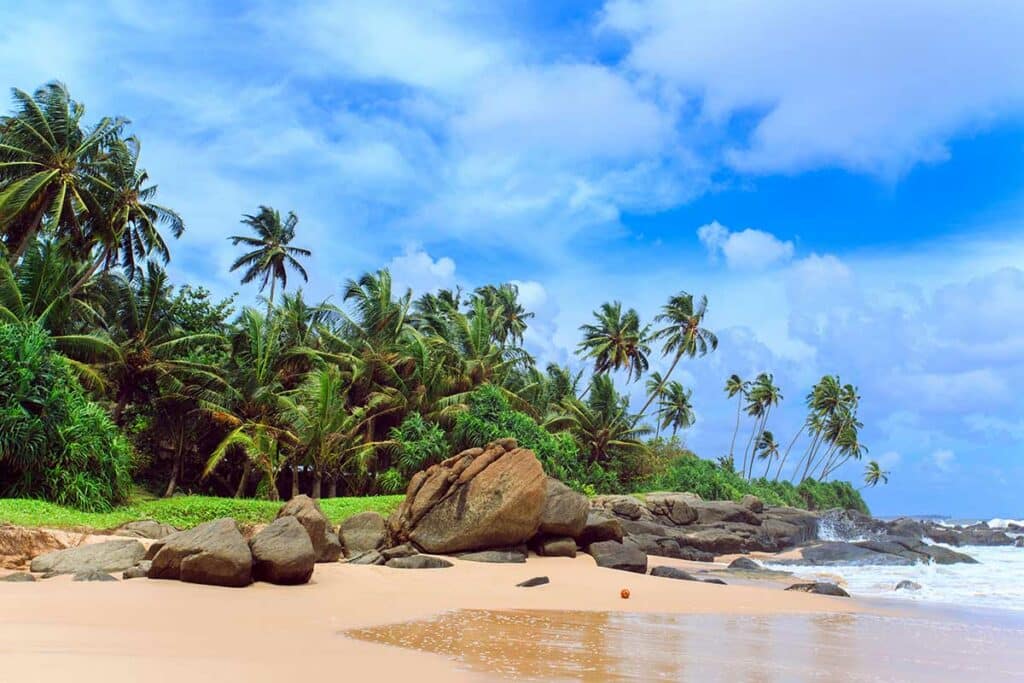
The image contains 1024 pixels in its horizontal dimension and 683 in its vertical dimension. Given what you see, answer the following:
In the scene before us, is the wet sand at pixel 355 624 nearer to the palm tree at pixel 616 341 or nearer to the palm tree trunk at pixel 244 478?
the palm tree trunk at pixel 244 478

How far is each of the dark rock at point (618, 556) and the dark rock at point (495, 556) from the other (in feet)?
6.24

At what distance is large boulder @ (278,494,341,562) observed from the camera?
40.7ft

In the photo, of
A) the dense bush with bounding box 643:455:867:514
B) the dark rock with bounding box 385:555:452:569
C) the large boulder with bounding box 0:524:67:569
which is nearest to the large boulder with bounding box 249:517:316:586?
the dark rock with bounding box 385:555:452:569

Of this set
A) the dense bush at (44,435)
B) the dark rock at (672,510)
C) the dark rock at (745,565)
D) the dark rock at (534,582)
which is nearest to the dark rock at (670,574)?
the dark rock at (534,582)

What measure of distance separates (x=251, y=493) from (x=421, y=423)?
6.77m

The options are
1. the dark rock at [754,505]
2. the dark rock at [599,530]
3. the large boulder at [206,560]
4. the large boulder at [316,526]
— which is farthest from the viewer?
the dark rock at [754,505]

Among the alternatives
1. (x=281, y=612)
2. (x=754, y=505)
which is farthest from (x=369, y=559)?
(x=754, y=505)

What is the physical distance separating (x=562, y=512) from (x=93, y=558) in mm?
9151

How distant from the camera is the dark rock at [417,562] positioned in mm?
13094

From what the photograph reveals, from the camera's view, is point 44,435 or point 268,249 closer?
point 44,435

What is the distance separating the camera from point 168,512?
1697cm

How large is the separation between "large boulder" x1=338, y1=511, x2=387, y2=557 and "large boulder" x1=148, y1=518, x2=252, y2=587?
5.23 meters

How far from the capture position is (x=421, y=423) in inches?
1012

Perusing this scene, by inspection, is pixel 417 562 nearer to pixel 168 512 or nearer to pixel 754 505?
pixel 168 512
